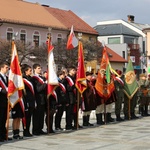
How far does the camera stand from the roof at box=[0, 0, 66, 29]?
132 feet

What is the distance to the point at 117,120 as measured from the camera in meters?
12.7

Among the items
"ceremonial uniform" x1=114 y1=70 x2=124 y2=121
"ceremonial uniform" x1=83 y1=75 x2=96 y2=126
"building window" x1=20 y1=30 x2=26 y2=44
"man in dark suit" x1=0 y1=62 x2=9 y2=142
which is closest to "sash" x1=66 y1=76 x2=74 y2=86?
"ceremonial uniform" x1=83 y1=75 x2=96 y2=126

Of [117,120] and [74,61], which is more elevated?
[74,61]

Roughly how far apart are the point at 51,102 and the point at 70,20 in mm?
38821

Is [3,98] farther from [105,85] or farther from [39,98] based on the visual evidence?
[105,85]

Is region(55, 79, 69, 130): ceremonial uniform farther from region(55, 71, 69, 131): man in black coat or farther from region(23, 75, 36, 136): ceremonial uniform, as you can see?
region(23, 75, 36, 136): ceremonial uniform

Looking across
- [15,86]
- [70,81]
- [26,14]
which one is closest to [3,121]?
[15,86]

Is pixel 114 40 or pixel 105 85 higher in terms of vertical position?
pixel 114 40

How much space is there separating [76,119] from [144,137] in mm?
2255

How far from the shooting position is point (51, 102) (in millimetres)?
9859

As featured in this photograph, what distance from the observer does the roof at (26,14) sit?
132 feet

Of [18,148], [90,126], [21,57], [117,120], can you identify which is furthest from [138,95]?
[21,57]

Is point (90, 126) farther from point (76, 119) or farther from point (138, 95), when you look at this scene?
point (138, 95)

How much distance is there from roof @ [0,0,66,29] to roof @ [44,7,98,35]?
3.91ft
